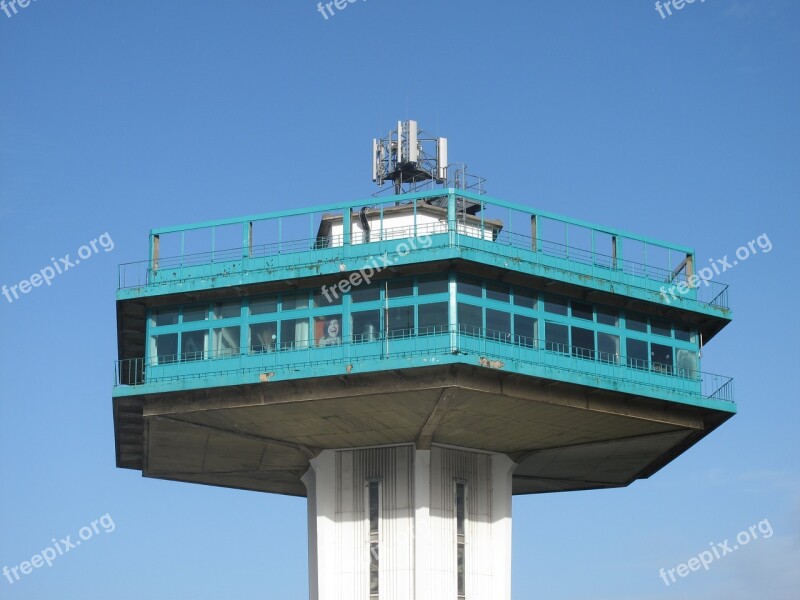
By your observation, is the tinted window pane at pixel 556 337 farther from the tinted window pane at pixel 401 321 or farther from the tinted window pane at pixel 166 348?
Answer: the tinted window pane at pixel 166 348

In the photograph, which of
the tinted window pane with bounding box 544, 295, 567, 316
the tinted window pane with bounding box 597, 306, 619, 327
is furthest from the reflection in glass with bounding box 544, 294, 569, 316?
the tinted window pane with bounding box 597, 306, 619, 327

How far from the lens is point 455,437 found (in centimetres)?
6588

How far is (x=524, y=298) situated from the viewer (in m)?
62.8

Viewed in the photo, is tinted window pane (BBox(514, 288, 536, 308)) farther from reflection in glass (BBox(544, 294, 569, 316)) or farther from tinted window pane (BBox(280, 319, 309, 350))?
tinted window pane (BBox(280, 319, 309, 350))

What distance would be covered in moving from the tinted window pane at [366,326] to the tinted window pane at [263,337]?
2878 mm

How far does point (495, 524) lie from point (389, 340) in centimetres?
995

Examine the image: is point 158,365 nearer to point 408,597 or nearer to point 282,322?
point 282,322

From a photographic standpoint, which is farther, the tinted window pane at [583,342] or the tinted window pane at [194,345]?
the tinted window pane at [194,345]

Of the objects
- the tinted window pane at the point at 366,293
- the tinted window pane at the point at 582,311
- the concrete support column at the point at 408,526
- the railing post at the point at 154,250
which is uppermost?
the railing post at the point at 154,250

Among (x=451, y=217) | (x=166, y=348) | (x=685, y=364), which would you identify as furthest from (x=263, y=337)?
(x=685, y=364)

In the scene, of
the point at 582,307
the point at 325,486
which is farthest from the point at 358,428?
the point at 582,307

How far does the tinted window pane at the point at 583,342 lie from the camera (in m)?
63.4

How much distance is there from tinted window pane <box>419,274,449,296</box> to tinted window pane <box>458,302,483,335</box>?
2.59 feet

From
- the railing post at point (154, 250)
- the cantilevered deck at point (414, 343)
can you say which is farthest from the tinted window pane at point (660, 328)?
the railing post at point (154, 250)
